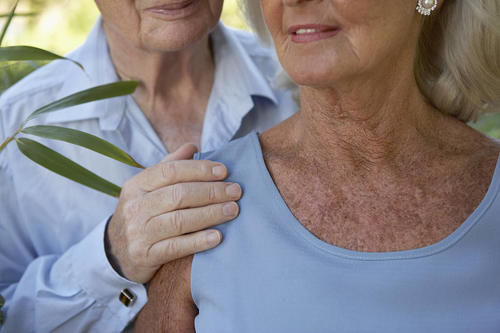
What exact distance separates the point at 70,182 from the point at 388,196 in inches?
44.3

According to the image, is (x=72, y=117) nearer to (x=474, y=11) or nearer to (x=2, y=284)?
(x=2, y=284)

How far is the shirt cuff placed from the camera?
1.84m

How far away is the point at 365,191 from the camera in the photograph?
5.40 ft

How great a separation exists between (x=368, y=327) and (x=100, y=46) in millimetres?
1493

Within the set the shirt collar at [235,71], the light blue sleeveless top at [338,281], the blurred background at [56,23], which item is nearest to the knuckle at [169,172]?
the light blue sleeveless top at [338,281]

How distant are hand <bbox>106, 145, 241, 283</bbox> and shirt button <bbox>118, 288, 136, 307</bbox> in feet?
0.21

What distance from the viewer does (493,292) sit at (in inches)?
58.3

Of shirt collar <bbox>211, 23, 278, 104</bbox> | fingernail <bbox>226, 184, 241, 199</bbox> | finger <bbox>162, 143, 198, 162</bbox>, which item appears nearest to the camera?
fingernail <bbox>226, 184, 241, 199</bbox>

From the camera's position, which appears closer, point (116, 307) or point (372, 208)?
point (372, 208)

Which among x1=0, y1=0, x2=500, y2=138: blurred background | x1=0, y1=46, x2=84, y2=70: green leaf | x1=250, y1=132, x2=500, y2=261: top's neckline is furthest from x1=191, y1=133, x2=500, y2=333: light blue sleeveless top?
x1=0, y1=0, x2=500, y2=138: blurred background

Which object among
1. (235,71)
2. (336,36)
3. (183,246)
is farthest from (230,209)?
(235,71)

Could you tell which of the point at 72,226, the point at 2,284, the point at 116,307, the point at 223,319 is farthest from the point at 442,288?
the point at 2,284

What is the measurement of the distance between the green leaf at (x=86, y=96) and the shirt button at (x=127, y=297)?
1.88 ft

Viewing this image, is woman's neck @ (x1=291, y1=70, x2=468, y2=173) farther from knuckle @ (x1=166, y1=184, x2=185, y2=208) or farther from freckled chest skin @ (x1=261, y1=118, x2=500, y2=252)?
knuckle @ (x1=166, y1=184, x2=185, y2=208)
